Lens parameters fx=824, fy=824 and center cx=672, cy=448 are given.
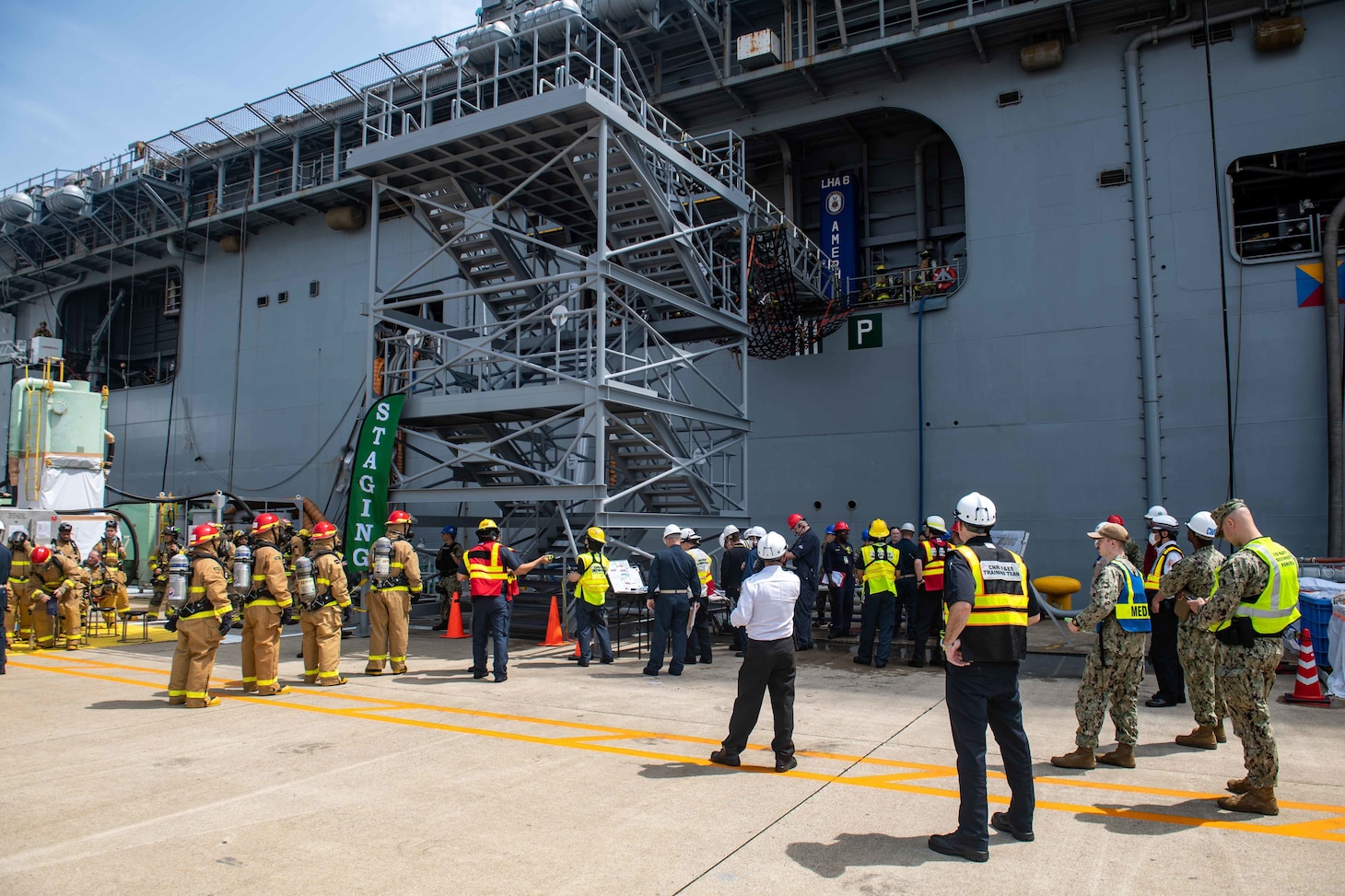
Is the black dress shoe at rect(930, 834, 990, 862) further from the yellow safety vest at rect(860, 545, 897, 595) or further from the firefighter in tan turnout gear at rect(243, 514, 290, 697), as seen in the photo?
the firefighter in tan turnout gear at rect(243, 514, 290, 697)

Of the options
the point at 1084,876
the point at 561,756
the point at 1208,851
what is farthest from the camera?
the point at 561,756

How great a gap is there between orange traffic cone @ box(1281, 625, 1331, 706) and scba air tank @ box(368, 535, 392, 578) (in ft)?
31.7

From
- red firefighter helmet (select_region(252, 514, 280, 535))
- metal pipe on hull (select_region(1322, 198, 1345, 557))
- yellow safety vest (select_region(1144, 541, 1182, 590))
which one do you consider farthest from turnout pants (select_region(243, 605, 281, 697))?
metal pipe on hull (select_region(1322, 198, 1345, 557))

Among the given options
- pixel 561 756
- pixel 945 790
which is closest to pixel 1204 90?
pixel 945 790

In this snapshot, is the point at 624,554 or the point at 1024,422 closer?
the point at 1024,422

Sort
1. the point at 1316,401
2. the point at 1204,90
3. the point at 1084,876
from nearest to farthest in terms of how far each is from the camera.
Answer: the point at 1084,876, the point at 1316,401, the point at 1204,90

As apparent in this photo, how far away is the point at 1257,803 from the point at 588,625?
299 inches

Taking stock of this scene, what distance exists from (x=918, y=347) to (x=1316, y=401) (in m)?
6.62

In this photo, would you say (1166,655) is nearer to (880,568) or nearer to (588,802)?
(880,568)

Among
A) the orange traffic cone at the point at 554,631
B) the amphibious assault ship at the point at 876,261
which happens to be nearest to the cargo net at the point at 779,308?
the amphibious assault ship at the point at 876,261

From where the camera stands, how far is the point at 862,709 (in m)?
8.05

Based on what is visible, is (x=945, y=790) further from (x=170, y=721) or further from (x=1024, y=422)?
(x=1024, y=422)

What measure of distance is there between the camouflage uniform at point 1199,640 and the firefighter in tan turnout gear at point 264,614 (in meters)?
8.31

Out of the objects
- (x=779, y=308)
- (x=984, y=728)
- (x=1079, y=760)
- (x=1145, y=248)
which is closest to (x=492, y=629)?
(x=1079, y=760)
